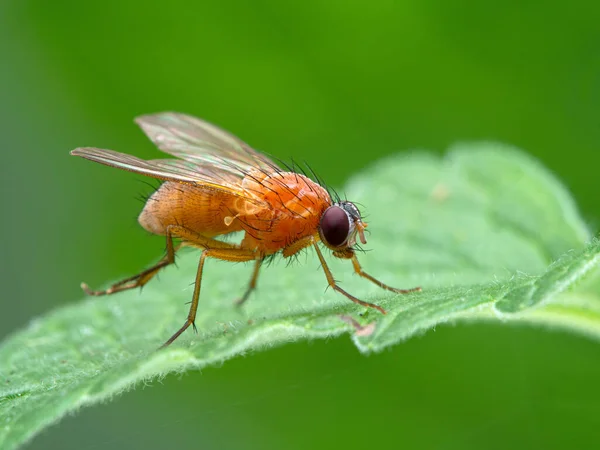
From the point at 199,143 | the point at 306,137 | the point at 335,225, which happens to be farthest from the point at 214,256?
the point at 306,137

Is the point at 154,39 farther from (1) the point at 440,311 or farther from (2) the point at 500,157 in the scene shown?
(1) the point at 440,311

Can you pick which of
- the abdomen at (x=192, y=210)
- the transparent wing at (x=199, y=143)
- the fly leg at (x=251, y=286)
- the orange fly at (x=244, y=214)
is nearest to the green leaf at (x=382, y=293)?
the fly leg at (x=251, y=286)

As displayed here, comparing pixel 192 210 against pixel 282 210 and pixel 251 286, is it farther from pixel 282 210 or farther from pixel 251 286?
pixel 251 286

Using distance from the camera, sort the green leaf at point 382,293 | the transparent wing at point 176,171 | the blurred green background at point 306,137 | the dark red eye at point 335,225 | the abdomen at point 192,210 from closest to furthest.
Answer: the green leaf at point 382,293, the transparent wing at point 176,171, the dark red eye at point 335,225, the abdomen at point 192,210, the blurred green background at point 306,137

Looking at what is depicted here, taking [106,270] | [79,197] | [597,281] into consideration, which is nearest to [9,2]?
[79,197]

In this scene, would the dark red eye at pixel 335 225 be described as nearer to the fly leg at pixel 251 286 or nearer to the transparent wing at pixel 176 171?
the transparent wing at pixel 176 171

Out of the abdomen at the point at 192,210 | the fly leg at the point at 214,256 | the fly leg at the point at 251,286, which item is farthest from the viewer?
the fly leg at the point at 251,286
